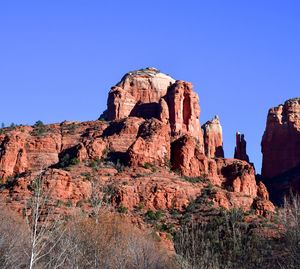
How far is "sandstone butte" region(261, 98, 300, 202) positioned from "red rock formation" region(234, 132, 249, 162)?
15.9 ft

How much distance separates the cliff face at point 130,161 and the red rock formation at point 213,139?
819 centimetres

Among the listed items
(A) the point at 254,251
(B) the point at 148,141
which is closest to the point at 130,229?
(A) the point at 254,251

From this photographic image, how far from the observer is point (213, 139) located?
5354 inches

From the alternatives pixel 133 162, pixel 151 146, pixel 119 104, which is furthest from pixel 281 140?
pixel 133 162

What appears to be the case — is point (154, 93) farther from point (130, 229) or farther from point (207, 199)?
point (130, 229)

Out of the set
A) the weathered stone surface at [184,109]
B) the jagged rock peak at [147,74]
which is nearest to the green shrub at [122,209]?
the weathered stone surface at [184,109]

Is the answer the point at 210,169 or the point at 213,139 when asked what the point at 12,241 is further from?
the point at 213,139

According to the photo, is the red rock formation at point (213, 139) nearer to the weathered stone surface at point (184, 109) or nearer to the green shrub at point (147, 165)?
the weathered stone surface at point (184, 109)

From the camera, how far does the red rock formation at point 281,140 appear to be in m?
125

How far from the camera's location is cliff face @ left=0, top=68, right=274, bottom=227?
82.8m

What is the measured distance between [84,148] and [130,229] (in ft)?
134

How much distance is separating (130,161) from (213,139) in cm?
4702

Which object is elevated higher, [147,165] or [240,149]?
[240,149]

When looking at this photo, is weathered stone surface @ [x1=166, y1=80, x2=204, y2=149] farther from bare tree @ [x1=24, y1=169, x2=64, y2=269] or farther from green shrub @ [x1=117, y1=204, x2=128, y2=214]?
bare tree @ [x1=24, y1=169, x2=64, y2=269]
